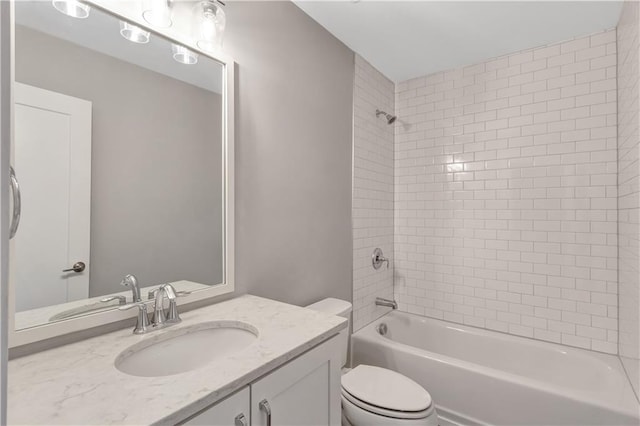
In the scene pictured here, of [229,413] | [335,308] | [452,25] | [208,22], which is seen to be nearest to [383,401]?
[335,308]

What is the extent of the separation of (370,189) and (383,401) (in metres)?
1.49

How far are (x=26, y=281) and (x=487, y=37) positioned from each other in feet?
8.84

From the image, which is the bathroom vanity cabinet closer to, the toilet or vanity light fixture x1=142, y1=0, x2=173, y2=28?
the toilet

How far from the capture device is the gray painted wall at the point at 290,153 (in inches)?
60.4

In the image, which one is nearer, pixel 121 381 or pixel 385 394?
pixel 121 381

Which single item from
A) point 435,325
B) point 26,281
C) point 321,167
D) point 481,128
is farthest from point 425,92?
point 26,281

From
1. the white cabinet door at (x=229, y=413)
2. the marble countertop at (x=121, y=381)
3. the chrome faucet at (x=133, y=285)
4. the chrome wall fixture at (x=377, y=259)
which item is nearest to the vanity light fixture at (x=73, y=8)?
the chrome faucet at (x=133, y=285)

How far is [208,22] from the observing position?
49.4 inches

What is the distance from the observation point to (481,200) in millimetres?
2418

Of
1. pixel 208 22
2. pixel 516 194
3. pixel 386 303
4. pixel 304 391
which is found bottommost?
pixel 386 303

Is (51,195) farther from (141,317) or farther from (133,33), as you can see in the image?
(133,33)

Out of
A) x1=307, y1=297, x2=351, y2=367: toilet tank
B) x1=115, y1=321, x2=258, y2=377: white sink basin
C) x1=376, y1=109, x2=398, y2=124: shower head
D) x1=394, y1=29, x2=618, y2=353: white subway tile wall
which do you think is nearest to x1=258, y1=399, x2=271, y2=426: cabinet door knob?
x1=115, y1=321, x2=258, y2=377: white sink basin

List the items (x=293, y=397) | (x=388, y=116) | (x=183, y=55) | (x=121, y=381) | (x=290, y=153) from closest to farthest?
(x=121, y=381) → (x=293, y=397) → (x=183, y=55) → (x=290, y=153) → (x=388, y=116)

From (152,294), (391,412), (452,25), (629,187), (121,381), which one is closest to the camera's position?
(121,381)
